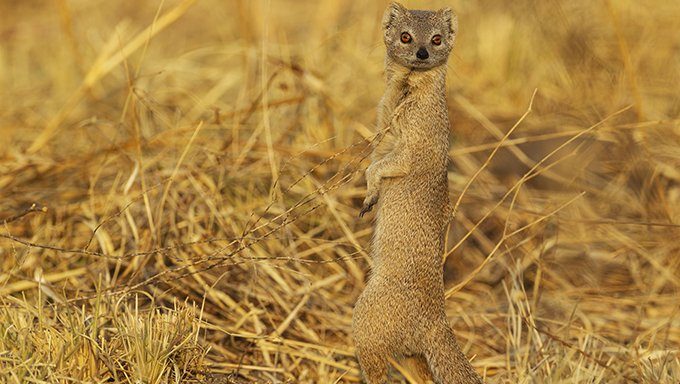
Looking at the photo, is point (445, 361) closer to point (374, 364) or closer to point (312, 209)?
point (374, 364)

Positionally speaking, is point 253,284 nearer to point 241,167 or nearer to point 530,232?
point 241,167

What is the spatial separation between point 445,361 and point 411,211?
20.3 inches

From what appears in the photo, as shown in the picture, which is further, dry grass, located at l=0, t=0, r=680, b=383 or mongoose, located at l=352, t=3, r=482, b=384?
dry grass, located at l=0, t=0, r=680, b=383

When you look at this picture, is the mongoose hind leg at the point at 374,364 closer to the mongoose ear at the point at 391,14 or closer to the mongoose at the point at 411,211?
the mongoose at the point at 411,211

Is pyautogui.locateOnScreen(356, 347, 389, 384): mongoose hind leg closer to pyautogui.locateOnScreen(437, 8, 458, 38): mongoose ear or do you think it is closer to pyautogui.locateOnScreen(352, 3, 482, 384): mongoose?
pyautogui.locateOnScreen(352, 3, 482, 384): mongoose

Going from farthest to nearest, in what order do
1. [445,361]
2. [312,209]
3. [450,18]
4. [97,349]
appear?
[450,18], [312,209], [445,361], [97,349]

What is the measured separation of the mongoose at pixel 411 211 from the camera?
294 centimetres

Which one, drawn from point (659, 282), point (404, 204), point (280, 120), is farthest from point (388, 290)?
point (280, 120)

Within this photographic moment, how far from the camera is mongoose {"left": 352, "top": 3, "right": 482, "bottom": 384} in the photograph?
2.94 m

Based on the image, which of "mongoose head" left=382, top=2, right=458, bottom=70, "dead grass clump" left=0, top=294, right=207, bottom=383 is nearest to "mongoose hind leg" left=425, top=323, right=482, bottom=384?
"dead grass clump" left=0, top=294, right=207, bottom=383

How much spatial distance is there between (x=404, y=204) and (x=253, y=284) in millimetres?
1000

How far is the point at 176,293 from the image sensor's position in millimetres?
3672

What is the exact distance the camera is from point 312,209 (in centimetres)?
306

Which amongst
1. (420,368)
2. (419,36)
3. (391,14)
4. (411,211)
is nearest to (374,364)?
(420,368)
